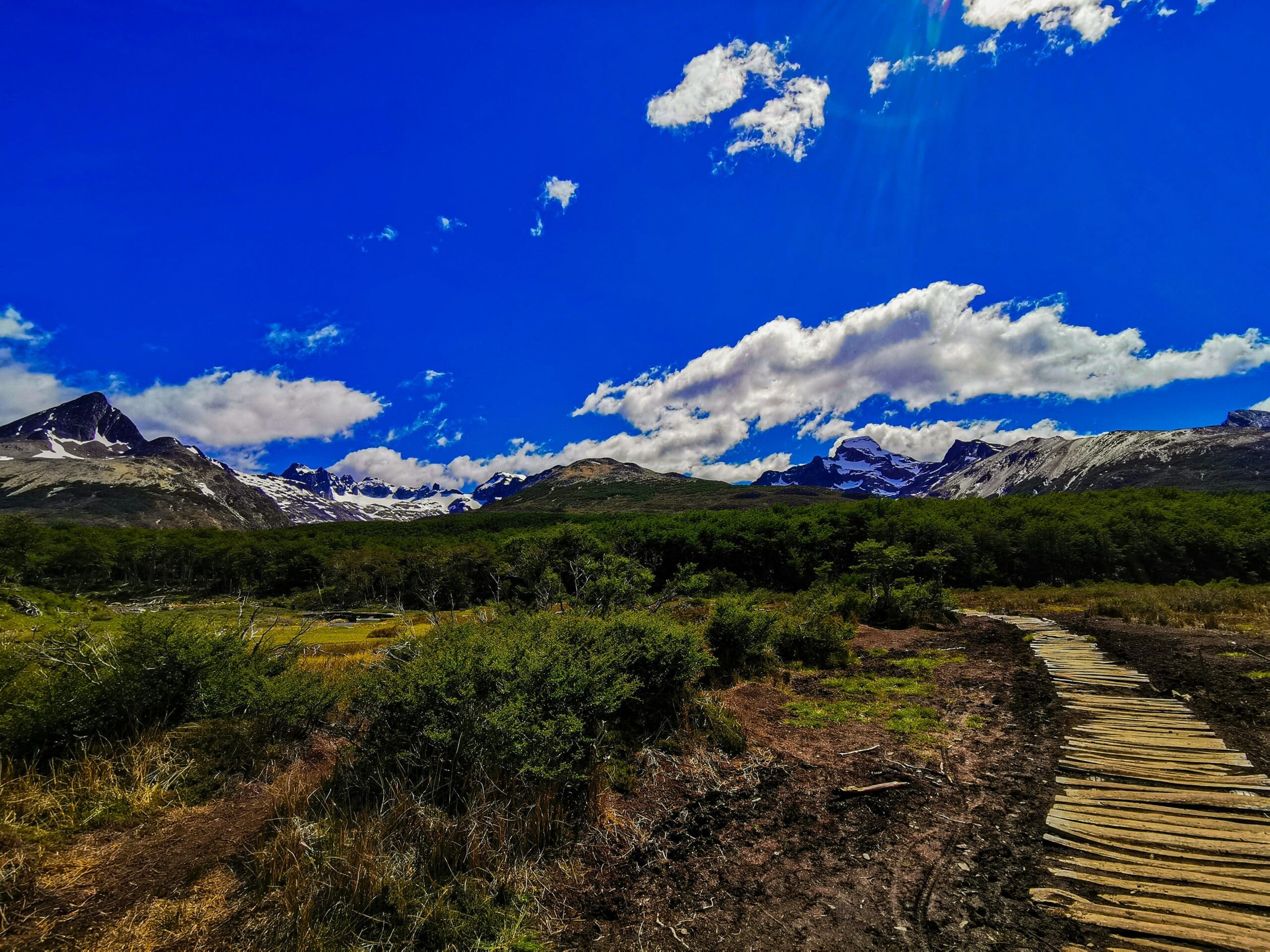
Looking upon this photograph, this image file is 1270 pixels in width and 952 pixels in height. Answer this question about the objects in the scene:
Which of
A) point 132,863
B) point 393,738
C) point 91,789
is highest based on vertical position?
point 393,738

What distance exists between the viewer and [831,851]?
520cm

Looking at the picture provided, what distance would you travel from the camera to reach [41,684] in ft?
21.4

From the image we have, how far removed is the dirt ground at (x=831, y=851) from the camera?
4.10 metres

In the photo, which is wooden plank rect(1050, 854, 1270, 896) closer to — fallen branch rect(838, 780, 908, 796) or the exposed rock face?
fallen branch rect(838, 780, 908, 796)

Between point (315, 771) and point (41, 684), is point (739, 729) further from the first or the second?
point (41, 684)

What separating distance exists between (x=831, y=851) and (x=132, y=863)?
22.6 ft

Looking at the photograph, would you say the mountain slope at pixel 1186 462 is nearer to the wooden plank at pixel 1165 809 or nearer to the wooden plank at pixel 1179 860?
the wooden plank at pixel 1165 809

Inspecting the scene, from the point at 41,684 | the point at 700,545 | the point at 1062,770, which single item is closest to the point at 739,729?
the point at 1062,770

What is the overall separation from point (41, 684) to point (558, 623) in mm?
6915

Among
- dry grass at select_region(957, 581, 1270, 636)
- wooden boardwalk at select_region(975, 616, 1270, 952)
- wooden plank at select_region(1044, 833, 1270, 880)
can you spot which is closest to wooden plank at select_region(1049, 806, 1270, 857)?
wooden boardwalk at select_region(975, 616, 1270, 952)

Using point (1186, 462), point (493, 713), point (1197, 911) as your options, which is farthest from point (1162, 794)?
point (1186, 462)

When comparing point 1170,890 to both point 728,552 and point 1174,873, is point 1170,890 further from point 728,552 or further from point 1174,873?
point 728,552

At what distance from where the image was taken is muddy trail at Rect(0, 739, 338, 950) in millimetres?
3877

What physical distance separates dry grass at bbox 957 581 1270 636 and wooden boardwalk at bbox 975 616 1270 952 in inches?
493
